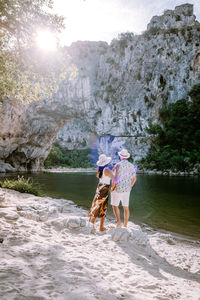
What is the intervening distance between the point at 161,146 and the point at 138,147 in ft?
32.5

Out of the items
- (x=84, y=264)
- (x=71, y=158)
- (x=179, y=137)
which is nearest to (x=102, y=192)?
(x=84, y=264)

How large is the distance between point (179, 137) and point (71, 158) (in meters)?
44.1

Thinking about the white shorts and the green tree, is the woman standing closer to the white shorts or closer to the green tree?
the white shorts

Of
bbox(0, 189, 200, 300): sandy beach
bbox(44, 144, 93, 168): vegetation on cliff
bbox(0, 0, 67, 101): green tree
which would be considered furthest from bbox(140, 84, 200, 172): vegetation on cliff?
bbox(0, 189, 200, 300): sandy beach

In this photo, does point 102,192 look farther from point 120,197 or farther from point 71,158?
point 71,158

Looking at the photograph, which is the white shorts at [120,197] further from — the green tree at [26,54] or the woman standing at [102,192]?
the green tree at [26,54]

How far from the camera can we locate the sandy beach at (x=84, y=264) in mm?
2069

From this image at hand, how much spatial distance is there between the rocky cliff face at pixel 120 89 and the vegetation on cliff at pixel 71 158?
1569 cm

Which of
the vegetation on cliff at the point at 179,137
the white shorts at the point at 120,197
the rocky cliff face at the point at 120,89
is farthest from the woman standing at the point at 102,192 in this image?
the vegetation on cliff at the point at 179,137

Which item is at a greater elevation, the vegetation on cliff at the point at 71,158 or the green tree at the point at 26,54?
the green tree at the point at 26,54

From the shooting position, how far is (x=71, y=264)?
2.71m

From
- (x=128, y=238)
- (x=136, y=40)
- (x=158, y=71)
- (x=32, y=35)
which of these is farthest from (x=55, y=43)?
(x=136, y=40)

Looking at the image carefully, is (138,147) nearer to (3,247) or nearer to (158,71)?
(158,71)

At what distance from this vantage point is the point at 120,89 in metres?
58.1
